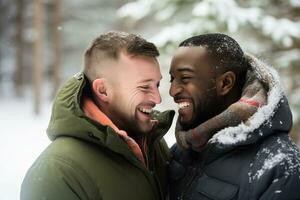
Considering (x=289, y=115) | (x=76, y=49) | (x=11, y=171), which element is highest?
(x=76, y=49)

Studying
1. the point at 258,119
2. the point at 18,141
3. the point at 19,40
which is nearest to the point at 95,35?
the point at 18,141

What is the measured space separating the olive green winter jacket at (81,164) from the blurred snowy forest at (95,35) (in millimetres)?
1299

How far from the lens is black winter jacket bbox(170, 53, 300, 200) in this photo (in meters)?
2.36

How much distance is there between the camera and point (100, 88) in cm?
268

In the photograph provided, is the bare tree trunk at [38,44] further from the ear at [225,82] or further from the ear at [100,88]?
the ear at [225,82]

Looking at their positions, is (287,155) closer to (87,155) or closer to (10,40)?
(87,155)

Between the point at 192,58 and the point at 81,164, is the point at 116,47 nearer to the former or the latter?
the point at 192,58

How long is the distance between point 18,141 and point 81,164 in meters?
14.3

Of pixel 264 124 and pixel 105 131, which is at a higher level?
pixel 105 131

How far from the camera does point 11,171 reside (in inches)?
441

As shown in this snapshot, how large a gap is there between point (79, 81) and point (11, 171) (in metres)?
9.28

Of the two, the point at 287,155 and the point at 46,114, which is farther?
the point at 46,114

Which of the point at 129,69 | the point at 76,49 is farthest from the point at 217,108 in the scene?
the point at 76,49

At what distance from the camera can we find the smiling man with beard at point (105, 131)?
2.31 m
